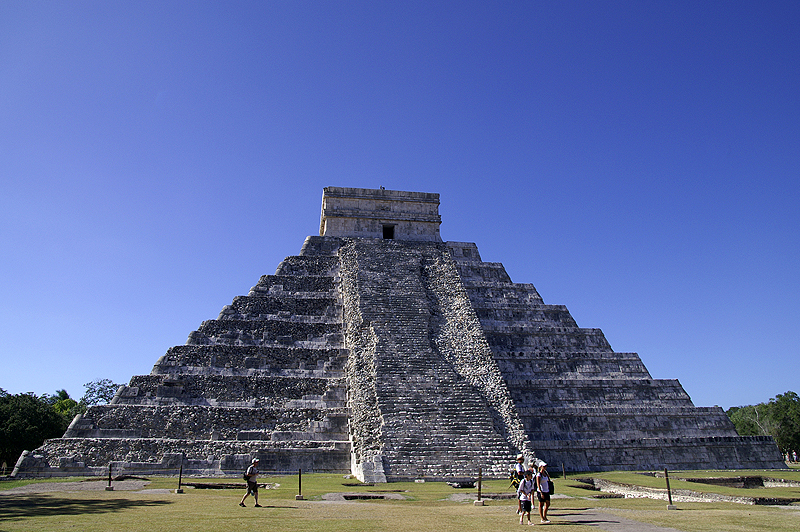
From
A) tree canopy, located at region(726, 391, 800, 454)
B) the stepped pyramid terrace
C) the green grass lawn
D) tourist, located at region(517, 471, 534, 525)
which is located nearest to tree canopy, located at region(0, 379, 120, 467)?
the stepped pyramid terrace

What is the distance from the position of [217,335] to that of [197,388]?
2.13m

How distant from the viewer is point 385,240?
23000mm

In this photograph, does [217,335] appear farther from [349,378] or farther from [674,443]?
[674,443]

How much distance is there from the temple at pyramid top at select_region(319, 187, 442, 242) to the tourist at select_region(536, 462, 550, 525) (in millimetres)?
16874

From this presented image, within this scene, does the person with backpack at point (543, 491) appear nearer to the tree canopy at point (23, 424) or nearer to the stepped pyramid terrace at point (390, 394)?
the stepped pyramid terrace at point (390, 394)

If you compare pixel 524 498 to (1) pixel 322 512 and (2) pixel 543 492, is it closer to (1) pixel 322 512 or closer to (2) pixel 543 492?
(2) pixel 543 492

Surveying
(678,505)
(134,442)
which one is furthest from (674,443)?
(134,442)

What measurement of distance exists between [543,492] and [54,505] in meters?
6.87

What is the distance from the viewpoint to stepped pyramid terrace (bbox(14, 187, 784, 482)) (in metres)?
14.1

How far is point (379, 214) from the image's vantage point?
24.0 m

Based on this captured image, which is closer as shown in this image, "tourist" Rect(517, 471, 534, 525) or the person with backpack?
"tourist" Rect(517, 471, 534, 525)

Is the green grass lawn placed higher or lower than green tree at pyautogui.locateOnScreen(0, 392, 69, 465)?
lower

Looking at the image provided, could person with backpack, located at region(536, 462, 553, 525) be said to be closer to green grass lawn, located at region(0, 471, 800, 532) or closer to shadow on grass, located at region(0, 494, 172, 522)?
green grass lawn, located at region(0, 471, 800, 532)

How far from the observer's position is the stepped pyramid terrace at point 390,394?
555 inches
